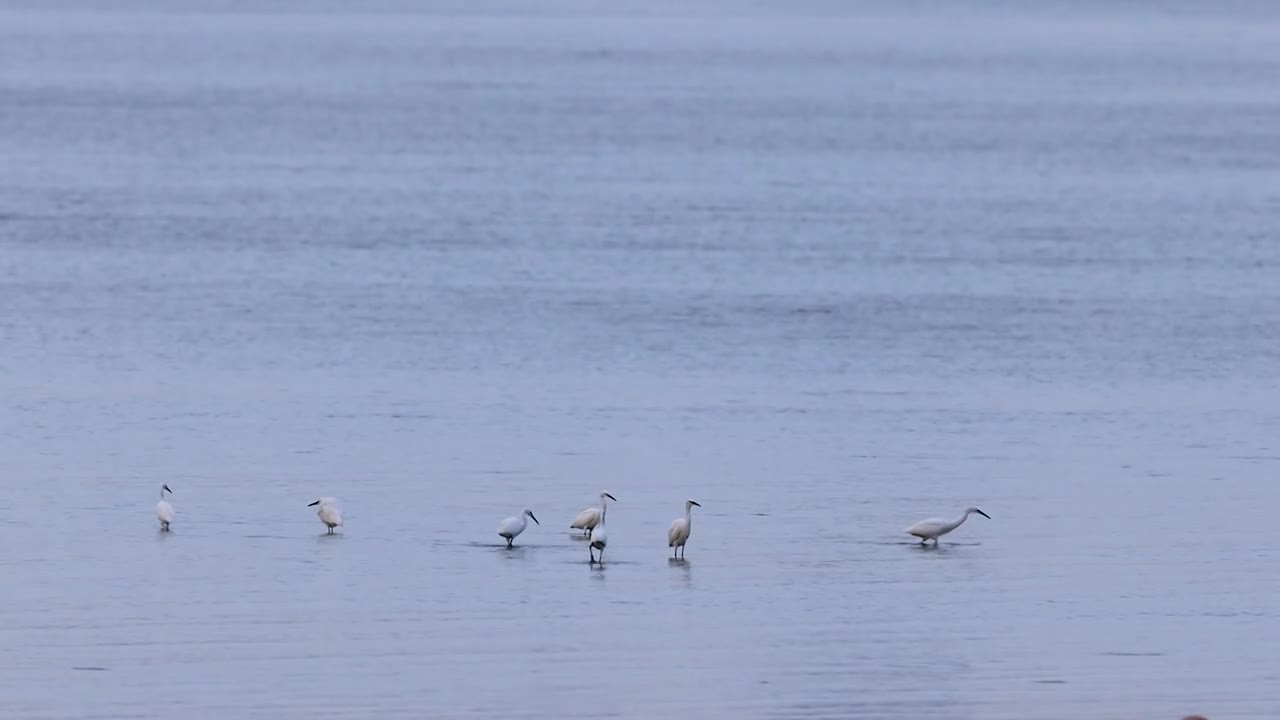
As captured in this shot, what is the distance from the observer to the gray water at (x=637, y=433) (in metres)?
16.5

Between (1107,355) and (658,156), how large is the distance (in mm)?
37840

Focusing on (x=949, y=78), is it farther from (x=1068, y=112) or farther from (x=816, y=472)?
(x=816, y=472)

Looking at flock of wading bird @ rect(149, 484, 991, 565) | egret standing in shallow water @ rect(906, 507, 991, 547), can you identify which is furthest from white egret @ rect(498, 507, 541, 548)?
egret standing in shallow water @ rect(906, 507, 991, 547)

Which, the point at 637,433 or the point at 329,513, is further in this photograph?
the point at 637,433

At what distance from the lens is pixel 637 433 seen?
2608 cm

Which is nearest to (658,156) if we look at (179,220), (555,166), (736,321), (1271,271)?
(555,166)

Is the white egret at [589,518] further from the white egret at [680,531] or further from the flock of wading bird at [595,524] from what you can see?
the white egret at [680,531]

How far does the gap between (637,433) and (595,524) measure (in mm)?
6005

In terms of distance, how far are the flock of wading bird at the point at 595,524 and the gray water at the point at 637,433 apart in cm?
20

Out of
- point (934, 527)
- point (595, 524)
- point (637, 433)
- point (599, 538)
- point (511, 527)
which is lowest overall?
point (599, 538)

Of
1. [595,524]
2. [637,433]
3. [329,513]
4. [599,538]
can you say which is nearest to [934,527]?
[595,524]

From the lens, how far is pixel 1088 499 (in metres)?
22.9

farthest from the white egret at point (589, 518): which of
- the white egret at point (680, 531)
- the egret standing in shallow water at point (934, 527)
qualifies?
the egret standing in shallow water at point (934, 527)

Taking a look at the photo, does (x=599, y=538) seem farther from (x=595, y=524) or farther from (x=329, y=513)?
(x=329, y=513)
